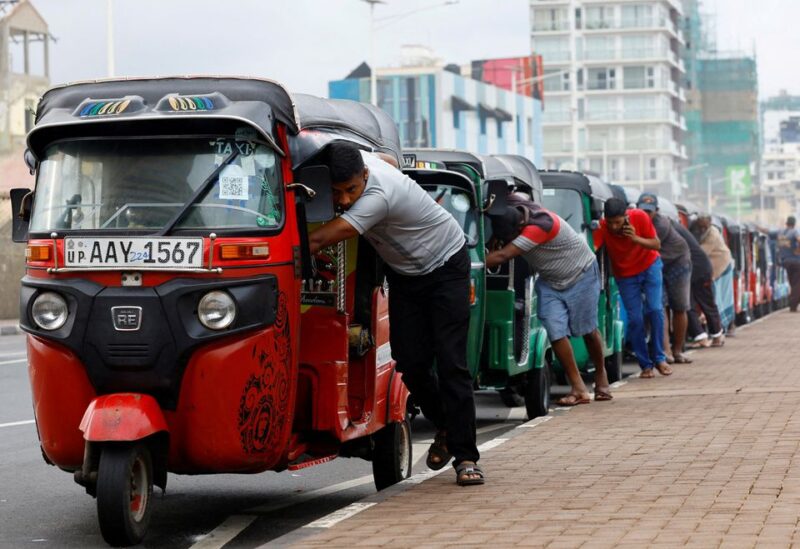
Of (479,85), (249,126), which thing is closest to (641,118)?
(479,85)

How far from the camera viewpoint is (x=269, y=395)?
7.96m

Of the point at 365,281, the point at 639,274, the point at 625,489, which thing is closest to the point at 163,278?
the point at 365,281

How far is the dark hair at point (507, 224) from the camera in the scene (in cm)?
1277

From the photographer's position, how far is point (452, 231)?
29.6ft

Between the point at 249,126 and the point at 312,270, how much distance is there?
90 cm

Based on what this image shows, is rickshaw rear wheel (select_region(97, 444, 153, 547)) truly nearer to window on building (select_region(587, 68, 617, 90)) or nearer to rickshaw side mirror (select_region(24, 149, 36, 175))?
rickshaw side mirror (select_region(24, 149, 36, 175))

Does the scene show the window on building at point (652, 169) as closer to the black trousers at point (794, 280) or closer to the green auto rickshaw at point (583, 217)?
the black trousers at point (794, 280)

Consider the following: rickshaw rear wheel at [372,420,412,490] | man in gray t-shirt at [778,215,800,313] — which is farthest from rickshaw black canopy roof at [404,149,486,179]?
man in gray t-shirt at [778,215,800,313]

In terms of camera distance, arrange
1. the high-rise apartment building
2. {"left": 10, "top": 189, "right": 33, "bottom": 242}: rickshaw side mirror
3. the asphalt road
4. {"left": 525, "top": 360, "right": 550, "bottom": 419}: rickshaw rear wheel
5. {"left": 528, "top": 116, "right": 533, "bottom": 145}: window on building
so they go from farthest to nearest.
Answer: the high-rise apartment building, {"left": 528, "top": 116, "right": 533, "bottom": 145}: window on building, {"left": 525, "top": 360, "right": 550, "bottom": 419}: rickshaw rear wheel, {"left": 10, "top": 189, "right": 33, "bottom": 242}: rickshaw side mirror, the asphalt road

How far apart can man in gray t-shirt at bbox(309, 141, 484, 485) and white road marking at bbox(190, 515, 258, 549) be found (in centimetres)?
114

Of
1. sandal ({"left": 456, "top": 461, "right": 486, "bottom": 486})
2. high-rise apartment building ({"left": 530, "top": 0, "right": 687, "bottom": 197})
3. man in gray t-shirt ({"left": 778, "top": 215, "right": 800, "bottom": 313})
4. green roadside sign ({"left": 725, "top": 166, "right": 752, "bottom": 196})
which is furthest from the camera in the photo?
green roadside sign ({"left": 725, "top": 166, "right": 752, "bottom": 196})

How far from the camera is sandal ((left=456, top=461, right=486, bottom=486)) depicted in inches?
347

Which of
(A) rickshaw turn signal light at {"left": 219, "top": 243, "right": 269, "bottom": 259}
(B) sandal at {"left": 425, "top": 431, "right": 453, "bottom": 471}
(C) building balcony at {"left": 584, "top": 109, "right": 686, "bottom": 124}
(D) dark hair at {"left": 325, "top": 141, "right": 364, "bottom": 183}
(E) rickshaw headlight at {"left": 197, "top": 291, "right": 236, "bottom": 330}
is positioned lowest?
(B) sandal at {"left": 425, "top": 431, "right": 453, "bottom": 471}

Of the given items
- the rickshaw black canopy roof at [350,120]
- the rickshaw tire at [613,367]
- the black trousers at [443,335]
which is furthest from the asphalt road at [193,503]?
the rickshaw tire at [613,367]
